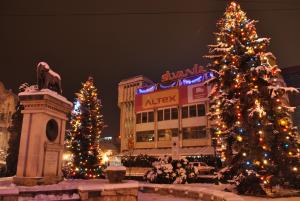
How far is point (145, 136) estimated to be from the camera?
189ft

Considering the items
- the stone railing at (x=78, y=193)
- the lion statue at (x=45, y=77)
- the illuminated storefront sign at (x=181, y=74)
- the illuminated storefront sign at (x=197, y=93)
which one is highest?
the illuminated storefront sign at (x=181, y=74)

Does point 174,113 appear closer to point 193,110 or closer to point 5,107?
point 193,110

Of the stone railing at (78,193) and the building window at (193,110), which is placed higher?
the building window at (193,110)

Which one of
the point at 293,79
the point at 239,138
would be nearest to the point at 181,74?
the point at 293,79

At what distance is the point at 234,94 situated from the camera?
1320 cm

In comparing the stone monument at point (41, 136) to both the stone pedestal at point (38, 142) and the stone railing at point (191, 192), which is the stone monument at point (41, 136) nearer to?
the stone pedestal at point (38, 142)

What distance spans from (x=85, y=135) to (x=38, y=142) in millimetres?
15401

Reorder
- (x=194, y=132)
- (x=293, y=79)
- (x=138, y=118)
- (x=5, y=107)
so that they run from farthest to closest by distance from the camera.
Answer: (x=5, y=107) < (x=138, y=118) < (x=293, y=79) < (x=194, y=132)

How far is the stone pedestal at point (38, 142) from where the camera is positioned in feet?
34.5

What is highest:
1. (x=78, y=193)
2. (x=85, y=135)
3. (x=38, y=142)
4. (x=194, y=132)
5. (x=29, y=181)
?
(x=194, y=132)

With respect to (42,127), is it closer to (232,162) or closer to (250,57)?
→ (232,162)

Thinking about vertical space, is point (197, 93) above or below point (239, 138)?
above

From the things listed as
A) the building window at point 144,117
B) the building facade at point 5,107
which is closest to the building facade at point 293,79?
the building window at point 144,117

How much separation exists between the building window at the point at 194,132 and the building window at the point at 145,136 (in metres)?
8.40
